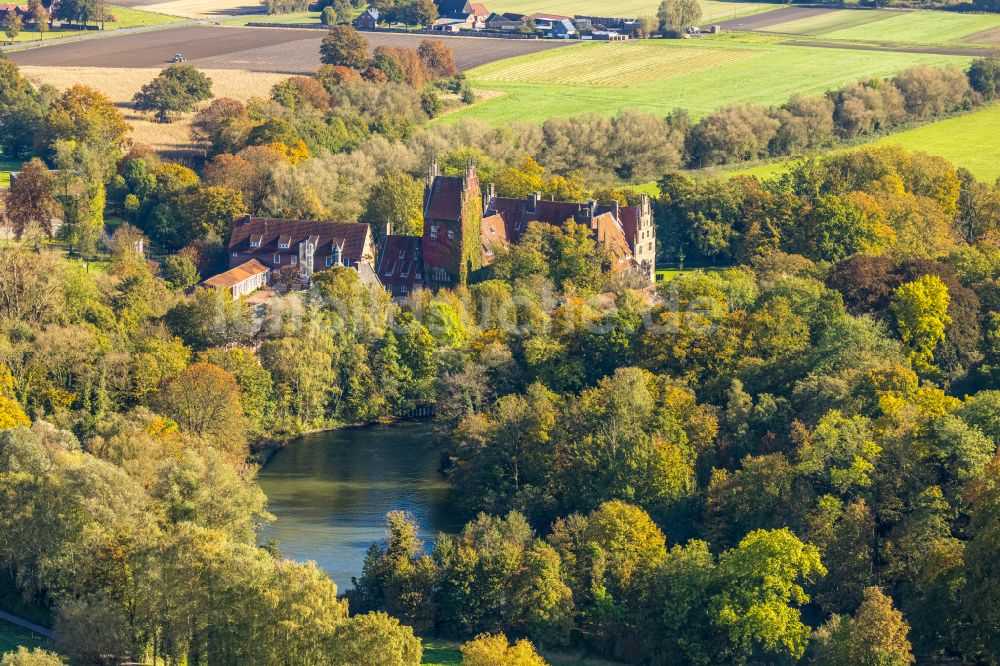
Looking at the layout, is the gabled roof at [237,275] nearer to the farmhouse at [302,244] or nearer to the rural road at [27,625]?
the farmhouse at [302,244]

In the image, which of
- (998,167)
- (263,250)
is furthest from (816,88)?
(263,250)

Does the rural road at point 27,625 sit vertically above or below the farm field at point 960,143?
below

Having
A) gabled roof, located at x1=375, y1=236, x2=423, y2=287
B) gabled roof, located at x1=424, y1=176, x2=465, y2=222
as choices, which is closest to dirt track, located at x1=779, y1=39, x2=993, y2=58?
gabled roof, located at x1=424, y1=176, x2=465, y2=222

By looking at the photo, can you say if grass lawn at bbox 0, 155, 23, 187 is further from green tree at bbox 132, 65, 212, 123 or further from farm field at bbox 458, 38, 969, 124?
farm field at bbox 458, 38, 969, 124

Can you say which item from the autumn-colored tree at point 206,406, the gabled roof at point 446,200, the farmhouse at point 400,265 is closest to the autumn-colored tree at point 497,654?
the autumn-colored tree at point 206,406

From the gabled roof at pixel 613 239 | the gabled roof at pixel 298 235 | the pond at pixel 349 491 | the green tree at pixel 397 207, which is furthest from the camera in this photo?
the green tree at pixel 397 207

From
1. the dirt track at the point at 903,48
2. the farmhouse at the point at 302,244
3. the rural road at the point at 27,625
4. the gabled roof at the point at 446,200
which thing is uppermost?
the dirt track at the point at 903,48

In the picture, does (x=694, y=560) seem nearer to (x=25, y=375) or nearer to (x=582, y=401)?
(x=582, y=401)
